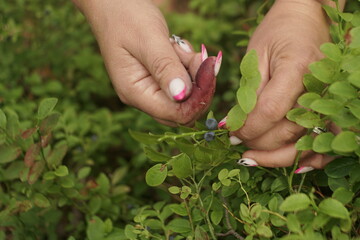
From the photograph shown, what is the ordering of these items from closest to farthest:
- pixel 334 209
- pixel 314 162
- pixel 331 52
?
1. pixel 334 209
2. pixel 331 52
3. pixel 314 162

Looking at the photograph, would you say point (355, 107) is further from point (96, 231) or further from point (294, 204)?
point (96, 231)

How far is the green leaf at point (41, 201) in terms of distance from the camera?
48.4 inches

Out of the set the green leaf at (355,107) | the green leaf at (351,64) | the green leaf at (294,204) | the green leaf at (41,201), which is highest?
the green leaf at (351,64)

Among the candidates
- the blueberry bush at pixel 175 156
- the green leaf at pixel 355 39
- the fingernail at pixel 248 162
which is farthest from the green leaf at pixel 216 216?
the green leaf at pixel 355 39

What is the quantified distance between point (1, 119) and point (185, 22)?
1.38 meters

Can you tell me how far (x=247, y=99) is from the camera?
2.97 ft

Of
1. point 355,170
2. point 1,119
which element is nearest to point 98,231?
point 1,119

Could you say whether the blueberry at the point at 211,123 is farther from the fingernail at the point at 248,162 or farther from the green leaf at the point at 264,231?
the green leaf at the point at 264,231

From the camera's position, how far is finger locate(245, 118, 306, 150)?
103 cm

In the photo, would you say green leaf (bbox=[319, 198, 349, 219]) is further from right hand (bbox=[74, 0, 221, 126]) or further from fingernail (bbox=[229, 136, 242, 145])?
right hand (bbox=[74, 0, 221, 126])

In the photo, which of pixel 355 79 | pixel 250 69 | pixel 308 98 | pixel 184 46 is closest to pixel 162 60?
pixel 184 46

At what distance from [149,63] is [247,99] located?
1.15 feet

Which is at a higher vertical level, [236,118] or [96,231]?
[236,118]

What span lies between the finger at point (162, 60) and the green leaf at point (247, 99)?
20 centimetres
